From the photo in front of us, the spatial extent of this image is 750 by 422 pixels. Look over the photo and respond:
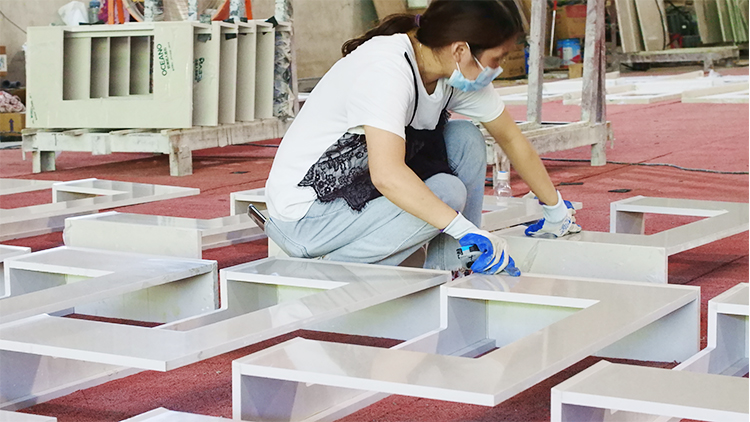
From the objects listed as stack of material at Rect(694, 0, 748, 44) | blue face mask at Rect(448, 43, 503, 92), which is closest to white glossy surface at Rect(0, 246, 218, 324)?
blue face mask at Rect(448, 43, 503, 92)

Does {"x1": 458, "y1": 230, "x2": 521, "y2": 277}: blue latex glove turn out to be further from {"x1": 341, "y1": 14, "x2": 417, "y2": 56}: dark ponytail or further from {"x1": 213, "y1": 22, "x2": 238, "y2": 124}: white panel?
{"x1": 213, "y1": 22, "x2": 238, "y2": 124}: white panel

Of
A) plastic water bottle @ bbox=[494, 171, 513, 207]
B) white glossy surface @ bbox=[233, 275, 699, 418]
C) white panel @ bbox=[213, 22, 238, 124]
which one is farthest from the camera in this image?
white panel @ bbox=[213, 22, 238, 124]

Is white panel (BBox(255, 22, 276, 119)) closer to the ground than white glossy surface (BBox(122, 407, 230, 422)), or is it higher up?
higher up

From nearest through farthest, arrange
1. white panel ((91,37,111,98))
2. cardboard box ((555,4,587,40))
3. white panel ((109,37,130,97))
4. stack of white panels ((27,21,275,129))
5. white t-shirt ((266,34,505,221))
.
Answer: white t-shirt ((266,34,505,221))
stack of white panels ((27,21,275,129))
white panel ((91,37,111,98))
white panel ((109,37,130,97))
cardboard box ((555,4,587,40))

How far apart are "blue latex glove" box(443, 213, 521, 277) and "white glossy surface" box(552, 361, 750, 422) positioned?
611 mm

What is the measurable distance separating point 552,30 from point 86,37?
9.56 m

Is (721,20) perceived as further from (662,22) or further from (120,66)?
(120,66)

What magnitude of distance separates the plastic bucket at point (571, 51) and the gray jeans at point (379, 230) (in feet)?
40.3

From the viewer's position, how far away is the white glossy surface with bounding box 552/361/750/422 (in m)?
1.38

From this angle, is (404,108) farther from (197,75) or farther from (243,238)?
(197,75)

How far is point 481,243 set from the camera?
7.00ft

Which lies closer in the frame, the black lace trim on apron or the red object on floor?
the red object on floor

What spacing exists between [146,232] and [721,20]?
1373 centimetres

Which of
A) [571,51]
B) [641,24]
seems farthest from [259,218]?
[571,51]
